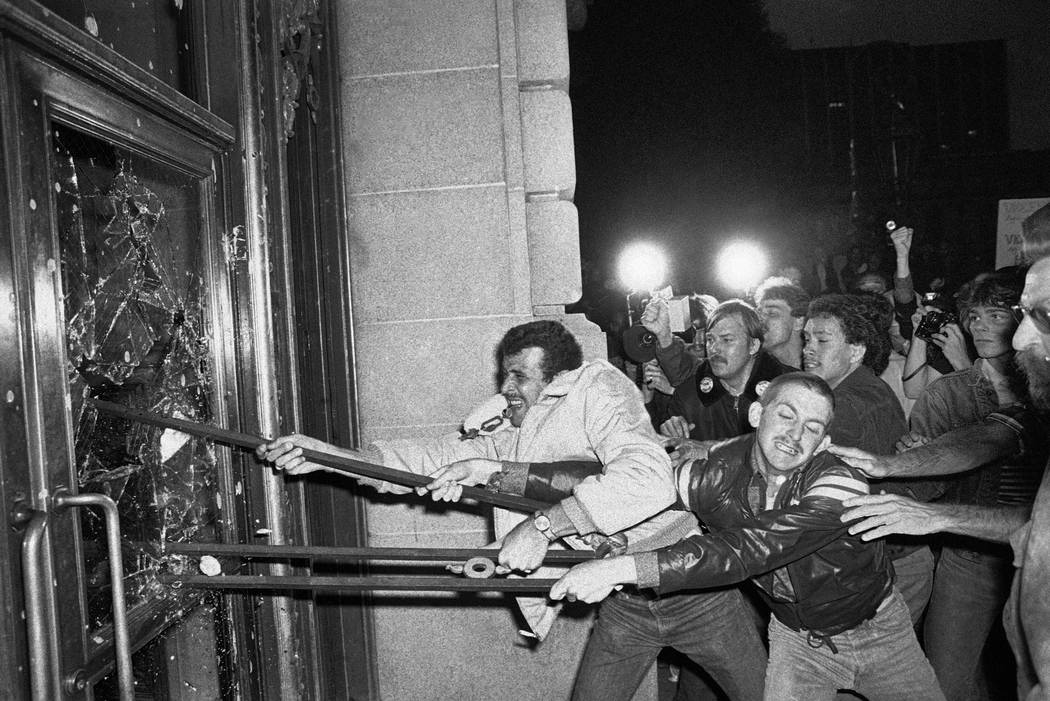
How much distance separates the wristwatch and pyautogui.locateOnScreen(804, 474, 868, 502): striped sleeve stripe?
88 centimetres

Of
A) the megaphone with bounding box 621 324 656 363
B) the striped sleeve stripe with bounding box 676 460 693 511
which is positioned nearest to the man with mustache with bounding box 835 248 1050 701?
the striped sleeve stripe with bounding box 676 460 693 511

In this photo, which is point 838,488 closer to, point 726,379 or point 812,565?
point 812,565

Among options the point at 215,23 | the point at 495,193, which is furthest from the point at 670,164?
the point at 215,23

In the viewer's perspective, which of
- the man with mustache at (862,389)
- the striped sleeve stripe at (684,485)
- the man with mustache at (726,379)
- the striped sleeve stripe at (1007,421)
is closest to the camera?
the striped sleeve stripe at (684,485)

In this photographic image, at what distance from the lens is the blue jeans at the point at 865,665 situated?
114 inches

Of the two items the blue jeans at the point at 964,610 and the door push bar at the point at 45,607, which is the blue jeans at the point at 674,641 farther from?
the door push bar at the point at 45,607

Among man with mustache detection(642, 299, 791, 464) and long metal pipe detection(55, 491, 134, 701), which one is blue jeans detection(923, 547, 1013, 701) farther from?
long metal pipe detection(55, 491, 134, 701)

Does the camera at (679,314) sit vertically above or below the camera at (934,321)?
above

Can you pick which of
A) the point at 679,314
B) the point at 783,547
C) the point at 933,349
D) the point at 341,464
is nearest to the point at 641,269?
the point at 679,314

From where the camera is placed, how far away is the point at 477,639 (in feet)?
14.1

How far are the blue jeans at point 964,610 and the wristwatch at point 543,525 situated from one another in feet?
6.81

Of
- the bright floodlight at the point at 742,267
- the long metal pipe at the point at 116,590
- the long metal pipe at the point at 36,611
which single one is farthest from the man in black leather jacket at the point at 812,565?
the bright floodlight at the point at 742,267

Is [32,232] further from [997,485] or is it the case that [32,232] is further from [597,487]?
[997,485]

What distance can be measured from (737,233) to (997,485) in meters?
14.8
